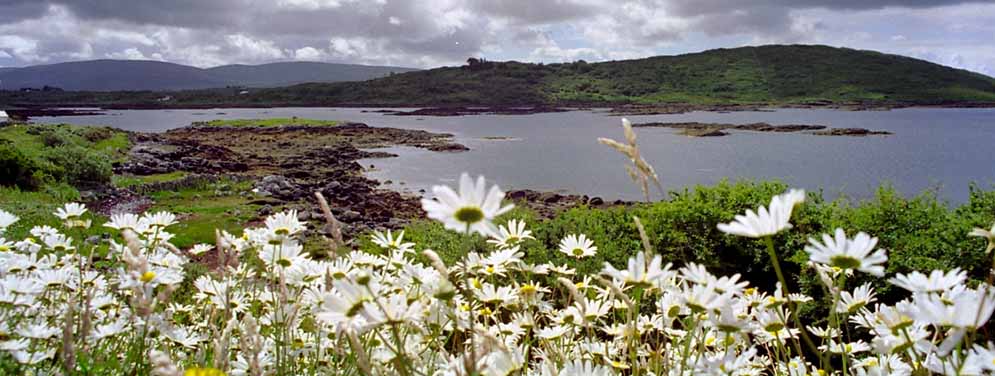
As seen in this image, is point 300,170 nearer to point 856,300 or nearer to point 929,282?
point 856,300

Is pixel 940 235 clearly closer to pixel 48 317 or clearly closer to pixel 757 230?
pixel 757 230

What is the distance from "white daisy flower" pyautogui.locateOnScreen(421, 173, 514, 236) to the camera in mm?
1383

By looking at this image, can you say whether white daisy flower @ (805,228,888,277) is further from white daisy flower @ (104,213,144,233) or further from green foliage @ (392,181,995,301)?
green foliage @ (392,181,995,301)

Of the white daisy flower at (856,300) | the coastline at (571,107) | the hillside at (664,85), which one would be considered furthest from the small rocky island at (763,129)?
the hillside at (664,85)

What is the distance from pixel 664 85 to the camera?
12588cm

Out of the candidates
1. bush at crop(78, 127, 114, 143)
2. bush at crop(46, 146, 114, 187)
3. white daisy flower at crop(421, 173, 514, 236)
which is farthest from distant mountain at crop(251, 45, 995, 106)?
white daisy flower at crop(421, 173, 514, 236)

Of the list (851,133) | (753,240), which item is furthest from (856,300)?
(851,133)

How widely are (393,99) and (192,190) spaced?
10704 cm

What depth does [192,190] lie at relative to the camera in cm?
2320

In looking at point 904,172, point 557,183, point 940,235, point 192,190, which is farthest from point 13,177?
point 904,172

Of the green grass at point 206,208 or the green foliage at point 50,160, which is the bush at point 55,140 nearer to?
the green foliage at point 50,160

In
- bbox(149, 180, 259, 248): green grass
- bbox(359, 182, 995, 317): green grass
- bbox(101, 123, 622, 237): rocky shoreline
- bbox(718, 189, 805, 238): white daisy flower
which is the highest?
bbox(718, 189, 805, 238): white daisy flower

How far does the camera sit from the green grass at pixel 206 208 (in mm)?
15336

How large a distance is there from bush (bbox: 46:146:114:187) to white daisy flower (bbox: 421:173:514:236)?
2398 centimetres
